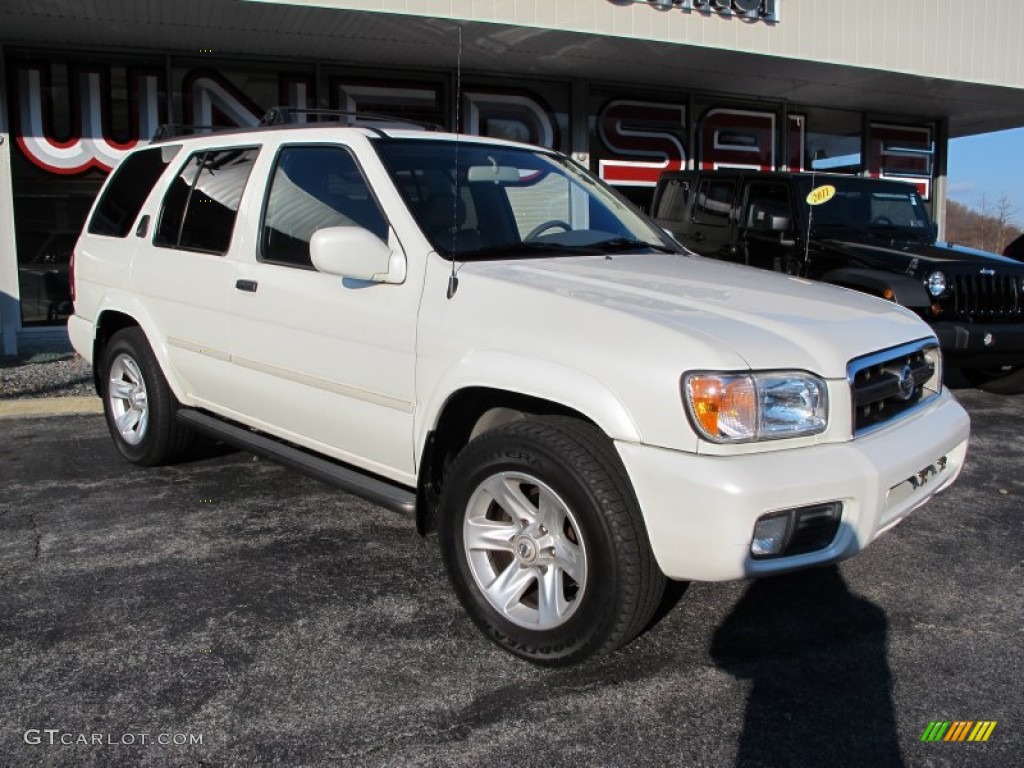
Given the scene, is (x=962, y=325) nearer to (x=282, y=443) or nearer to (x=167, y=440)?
(x=282, y=443)

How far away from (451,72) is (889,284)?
23.4 feet

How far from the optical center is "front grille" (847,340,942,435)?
288 cm

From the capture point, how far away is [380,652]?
10.1 ft

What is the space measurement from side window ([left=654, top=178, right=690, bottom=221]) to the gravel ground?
5549mm

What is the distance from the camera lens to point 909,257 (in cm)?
680

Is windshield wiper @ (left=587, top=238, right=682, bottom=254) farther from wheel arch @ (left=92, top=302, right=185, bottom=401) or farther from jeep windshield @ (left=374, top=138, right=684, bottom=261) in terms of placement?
wheel arch @ (left=92, top=302, right=185, bottom=401)

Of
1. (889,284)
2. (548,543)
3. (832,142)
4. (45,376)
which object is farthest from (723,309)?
(832,142)

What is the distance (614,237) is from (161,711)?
2628 millimetres

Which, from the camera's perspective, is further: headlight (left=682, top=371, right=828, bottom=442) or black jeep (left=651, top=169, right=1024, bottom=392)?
black jeep (left=651, top=169, right=1024, bottom=392)

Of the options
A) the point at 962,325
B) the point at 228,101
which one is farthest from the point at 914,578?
the point at 228,101

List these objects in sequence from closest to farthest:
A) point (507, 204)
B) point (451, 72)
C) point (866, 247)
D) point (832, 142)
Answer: point (507, 204) < point (866, 247) < point (451, 72) < point (832, 142)

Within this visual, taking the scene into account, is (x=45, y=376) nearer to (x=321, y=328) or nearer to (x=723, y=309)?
(x=321, y=328)

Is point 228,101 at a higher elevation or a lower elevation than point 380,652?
higher
